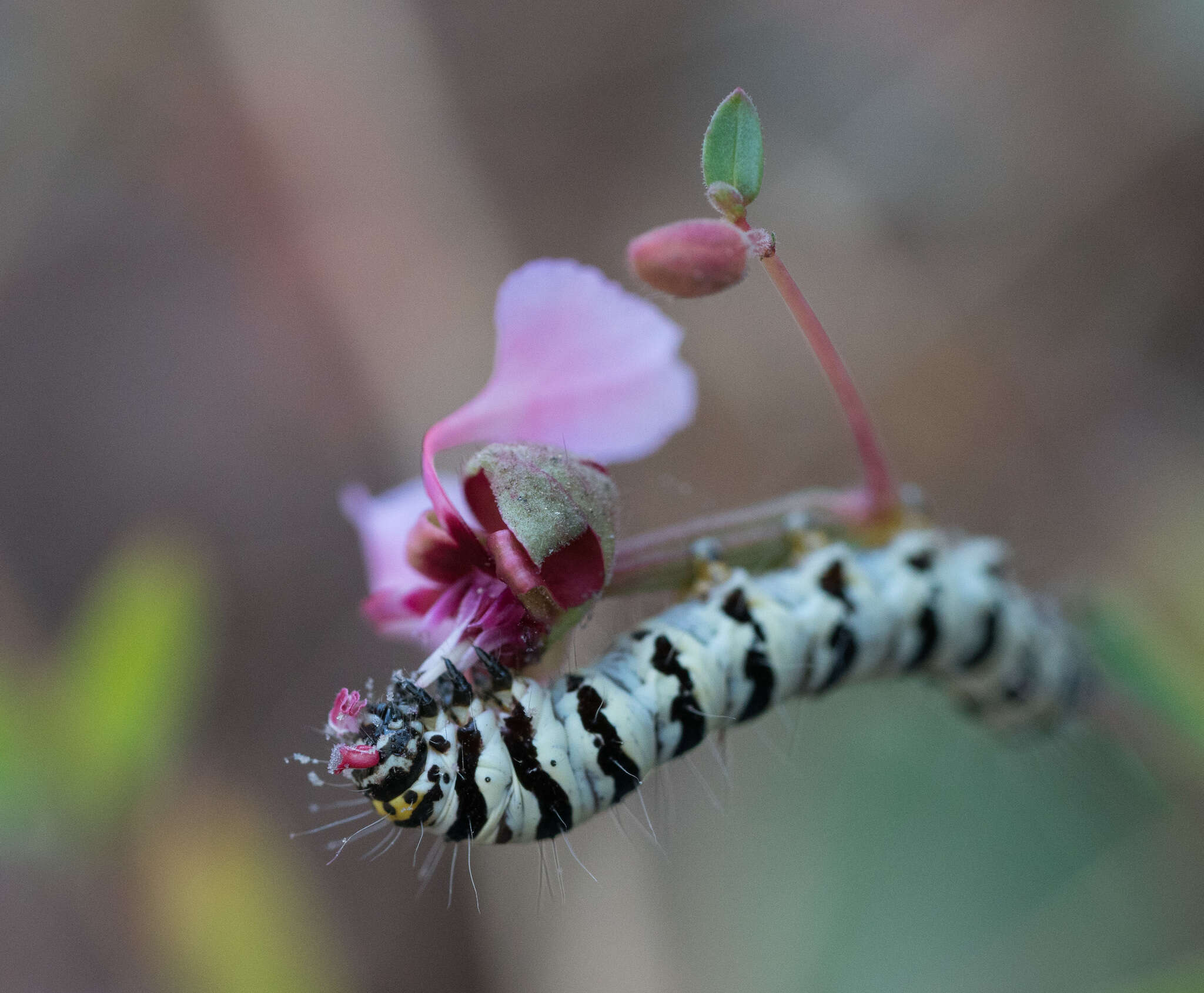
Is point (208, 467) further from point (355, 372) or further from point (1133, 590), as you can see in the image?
point (1133, 590)

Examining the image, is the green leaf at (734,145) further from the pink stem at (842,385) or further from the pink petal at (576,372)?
the pink petal at (576,372)

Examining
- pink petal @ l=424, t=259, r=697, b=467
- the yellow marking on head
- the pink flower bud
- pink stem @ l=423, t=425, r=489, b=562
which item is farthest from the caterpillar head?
the pink flower bud

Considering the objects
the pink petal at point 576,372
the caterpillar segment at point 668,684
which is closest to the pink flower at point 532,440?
the pink petal at point 576,372

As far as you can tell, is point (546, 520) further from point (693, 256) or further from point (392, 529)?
point (392, 529)

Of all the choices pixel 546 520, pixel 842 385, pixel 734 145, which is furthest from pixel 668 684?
pixel 734 145

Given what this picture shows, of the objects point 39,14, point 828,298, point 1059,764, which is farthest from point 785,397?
point 39,14

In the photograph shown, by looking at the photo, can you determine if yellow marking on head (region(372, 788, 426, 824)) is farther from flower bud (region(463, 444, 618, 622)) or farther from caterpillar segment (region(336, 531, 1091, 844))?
flower bud (region(463, 444, 618, 622))
